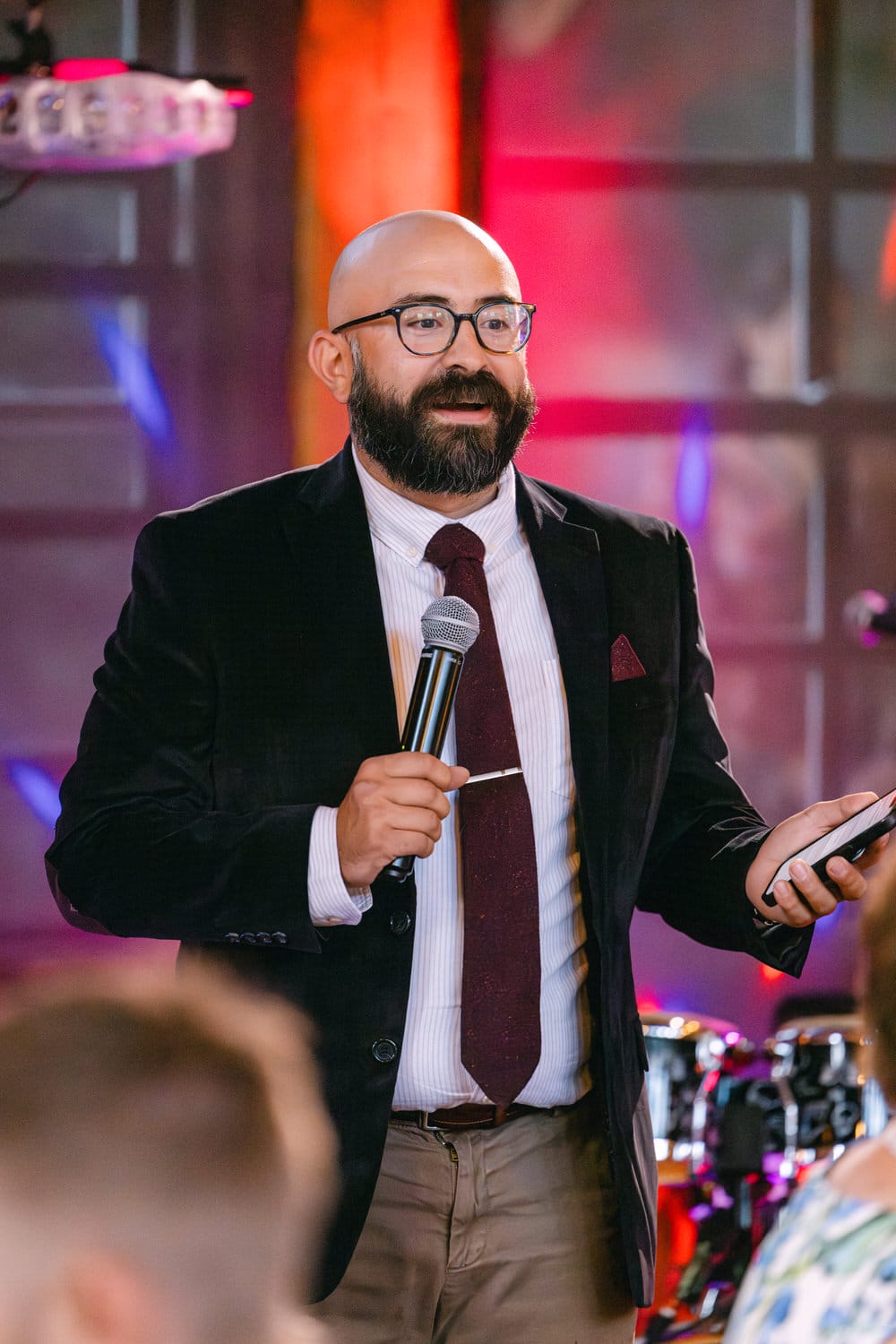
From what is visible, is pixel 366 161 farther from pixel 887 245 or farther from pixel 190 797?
pixel 190 797

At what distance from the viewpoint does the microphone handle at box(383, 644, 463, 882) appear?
1.54 metres

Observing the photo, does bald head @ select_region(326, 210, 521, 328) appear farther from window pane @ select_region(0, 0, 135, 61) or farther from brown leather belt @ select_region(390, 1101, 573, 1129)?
window pane @ select_region(0, 0, 135, 61)

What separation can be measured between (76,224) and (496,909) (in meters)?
2.37

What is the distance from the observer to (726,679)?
12.4ft

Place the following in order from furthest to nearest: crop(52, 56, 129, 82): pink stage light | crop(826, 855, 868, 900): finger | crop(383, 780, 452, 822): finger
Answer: crop(52, 56, 129, 82): pink stage light
crop(826, 855, 868, 900): finger
crop(383, 780, 452, 822): finger

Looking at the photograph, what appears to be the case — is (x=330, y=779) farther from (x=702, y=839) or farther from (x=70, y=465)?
(x=70, y=465)

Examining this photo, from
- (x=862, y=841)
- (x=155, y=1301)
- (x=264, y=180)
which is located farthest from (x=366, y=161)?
(x=155, y=1301)

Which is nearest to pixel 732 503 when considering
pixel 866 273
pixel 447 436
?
pixel 866 273

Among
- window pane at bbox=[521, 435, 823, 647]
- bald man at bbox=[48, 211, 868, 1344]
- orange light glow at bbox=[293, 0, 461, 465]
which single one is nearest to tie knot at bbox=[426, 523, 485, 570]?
bald man at bbox=[48, 211, 868, 1344]

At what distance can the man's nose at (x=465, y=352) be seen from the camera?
1.90 metres

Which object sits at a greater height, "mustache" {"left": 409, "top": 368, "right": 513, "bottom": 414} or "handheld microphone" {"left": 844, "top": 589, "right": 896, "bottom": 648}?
"mustache" {"left": 409, "top": 368, "right": 513, "bottom": 414}

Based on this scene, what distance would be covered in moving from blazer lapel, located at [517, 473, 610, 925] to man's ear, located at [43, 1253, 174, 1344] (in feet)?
3.75

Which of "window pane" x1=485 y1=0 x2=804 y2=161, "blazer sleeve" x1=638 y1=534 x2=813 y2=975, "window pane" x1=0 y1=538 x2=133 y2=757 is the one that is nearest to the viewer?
"blazer sleeve" x1=638 y1=534 x2=813 y2=975

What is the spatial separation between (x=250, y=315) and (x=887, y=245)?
5.08ft
